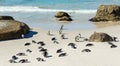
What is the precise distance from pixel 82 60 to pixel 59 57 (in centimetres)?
83

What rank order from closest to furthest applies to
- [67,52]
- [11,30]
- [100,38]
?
[67,52], [100,38], [11,30]

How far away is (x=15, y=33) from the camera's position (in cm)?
1580

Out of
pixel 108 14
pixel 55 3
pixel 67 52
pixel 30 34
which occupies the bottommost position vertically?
pixel 55 3

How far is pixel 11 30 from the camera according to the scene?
51.6ft

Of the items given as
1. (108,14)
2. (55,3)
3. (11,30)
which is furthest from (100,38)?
(55,3)

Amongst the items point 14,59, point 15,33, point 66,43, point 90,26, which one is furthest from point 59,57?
point 90,26

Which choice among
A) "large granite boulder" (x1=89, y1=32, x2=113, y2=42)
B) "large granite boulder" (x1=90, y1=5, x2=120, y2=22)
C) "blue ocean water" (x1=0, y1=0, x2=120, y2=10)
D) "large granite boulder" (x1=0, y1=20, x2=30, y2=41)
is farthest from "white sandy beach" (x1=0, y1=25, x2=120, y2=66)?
"blue ocean water" (x1=0, y1=0, x2=120, y2=10)

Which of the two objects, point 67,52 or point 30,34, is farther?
point 30,34

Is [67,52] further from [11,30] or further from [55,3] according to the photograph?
[55,3]

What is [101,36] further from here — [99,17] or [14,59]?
[99,17]

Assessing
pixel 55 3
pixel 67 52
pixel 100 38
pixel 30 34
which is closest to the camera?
pixel 67 52

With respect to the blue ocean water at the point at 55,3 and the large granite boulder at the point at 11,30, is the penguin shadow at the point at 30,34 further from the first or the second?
the blue ocean water at the point at 55,3

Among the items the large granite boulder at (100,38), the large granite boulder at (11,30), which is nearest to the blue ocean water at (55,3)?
the large granite boulder at (11,30)

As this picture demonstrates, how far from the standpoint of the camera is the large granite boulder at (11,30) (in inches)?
609
